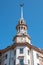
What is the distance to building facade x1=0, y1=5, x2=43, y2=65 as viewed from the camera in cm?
7706

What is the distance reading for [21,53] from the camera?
7788cm

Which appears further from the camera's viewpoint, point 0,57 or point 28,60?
point 0,57

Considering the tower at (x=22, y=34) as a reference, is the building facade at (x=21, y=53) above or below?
below

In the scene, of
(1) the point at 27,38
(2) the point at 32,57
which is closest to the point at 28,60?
(2) the point at 32,57

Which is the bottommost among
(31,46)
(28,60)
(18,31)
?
(28,60)

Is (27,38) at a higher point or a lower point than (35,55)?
higher

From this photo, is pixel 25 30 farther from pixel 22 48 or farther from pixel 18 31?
pixel 22 48

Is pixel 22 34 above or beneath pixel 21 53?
above

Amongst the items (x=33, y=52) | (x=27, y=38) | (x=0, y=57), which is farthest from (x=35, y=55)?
(x=0, y=57)

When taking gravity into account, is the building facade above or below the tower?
below

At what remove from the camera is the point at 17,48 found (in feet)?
259

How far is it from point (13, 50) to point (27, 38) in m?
6.09

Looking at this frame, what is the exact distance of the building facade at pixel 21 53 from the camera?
77.1 m

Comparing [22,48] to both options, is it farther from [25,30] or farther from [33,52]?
[25,30]
